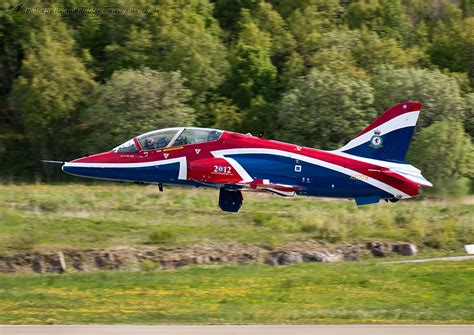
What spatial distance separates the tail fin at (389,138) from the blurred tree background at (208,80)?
38.4ft

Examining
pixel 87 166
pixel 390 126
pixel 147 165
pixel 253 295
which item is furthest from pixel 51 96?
pixel 253 295

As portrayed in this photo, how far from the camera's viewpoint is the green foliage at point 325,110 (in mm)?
47344

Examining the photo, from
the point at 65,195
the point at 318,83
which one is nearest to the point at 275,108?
the point at 318,83

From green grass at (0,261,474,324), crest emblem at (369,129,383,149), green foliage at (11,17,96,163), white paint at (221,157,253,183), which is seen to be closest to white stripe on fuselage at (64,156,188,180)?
white paint at (221,157,253,183)

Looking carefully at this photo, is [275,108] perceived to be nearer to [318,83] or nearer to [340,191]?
[318,83]

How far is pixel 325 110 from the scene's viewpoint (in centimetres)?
4759

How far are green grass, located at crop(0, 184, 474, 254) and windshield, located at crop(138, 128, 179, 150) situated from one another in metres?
2.56


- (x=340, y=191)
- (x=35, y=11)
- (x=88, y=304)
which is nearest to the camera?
(x=88, y=304)

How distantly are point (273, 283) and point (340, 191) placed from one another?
6994 millimetres

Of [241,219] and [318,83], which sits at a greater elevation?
[318,83]

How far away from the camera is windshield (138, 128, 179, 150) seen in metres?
30.1

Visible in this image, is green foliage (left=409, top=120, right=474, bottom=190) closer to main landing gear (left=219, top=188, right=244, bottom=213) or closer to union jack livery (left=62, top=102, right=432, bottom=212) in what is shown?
union jack livery (left=62, top=102, right=432, bottom=212)

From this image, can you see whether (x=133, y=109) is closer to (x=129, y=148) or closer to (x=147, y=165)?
(x=129, y=148)

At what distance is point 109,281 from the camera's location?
24.5 metres
